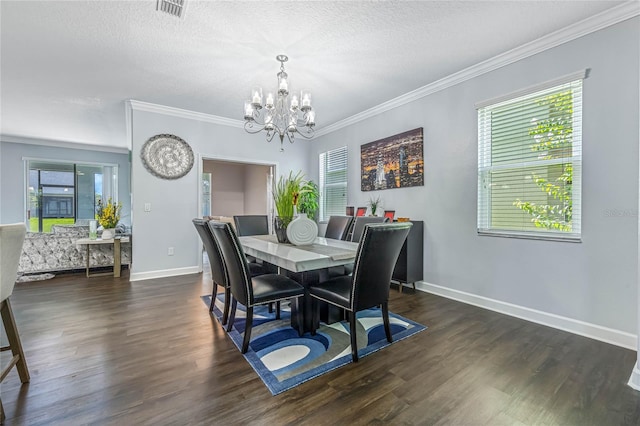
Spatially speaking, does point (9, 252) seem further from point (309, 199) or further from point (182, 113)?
point (309, 199)

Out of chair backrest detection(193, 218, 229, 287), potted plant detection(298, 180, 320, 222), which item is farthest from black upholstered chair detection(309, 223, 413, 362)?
potted plant detection(298, 180, 320, 222)

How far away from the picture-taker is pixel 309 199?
5.43m

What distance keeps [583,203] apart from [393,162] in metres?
2.15

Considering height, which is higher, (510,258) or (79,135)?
(79,135)

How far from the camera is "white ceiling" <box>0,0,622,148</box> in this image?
212 centimetres

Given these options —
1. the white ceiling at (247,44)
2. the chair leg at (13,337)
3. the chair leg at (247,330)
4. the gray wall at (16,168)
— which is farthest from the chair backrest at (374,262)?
the gray wall at (16,168)

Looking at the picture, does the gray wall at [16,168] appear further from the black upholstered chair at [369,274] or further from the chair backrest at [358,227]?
the black upholstered chair at [369,274]

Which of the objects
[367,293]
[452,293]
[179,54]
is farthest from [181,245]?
[452,293]

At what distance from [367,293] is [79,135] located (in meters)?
7.24

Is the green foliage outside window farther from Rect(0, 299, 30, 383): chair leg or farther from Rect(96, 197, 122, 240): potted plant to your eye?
Rect(96, 197, 122, 240): potted plant

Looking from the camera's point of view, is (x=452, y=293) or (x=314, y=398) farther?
(x=452, y=293)

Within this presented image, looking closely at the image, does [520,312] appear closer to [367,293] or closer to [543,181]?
[543,181]

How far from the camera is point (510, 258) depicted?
9.03ft

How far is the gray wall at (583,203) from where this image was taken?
210 cm
